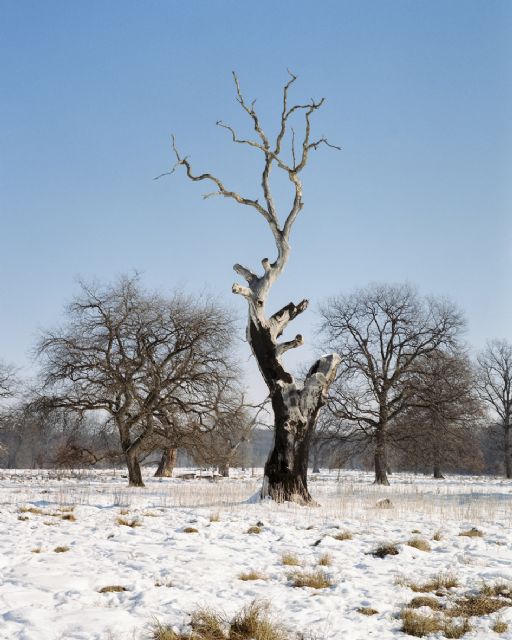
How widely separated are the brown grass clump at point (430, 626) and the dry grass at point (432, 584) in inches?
33.0

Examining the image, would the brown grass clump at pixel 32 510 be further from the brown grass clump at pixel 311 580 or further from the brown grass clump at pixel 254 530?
the brown grass clump at pixel 311 580

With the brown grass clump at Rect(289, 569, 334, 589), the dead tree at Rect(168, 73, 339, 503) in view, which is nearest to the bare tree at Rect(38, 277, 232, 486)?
the dead tree at Rect(168, 73, 339, 503)

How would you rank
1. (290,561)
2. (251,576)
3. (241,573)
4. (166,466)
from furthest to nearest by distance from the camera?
1. (166,466)
2. (290,561)
3. (241,573)
4. (251,576)

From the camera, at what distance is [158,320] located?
2219 cm

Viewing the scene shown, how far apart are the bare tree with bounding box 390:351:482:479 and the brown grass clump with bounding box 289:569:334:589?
23.3m

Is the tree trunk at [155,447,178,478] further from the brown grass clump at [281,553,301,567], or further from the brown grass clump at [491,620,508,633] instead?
the brown grass clump at [491,620,508,633]

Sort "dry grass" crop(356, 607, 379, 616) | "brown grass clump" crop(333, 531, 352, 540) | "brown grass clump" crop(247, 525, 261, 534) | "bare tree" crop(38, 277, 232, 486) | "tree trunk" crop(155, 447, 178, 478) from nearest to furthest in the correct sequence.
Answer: "dry grass" crop(356, 607, 379, 616)
"brown grass clump" crop(333, 531, 352, 540)
"brown grass clump" crop(247, 525, 261, 534)
"bare tree" crop(38, 277, 232, 486)
"tree trunk" crop(155, 447, 178, 478)

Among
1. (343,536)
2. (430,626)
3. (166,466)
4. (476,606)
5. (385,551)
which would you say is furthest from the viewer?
(166,466)

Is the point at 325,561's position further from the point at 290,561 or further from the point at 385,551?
the point at 385,551

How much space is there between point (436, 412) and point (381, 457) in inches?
140

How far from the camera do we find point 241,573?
551 centimetres

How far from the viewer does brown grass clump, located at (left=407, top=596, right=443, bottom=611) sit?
4621mm

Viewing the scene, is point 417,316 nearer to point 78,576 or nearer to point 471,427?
point 471,427

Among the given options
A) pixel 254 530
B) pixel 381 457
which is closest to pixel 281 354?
pixel 254 530
